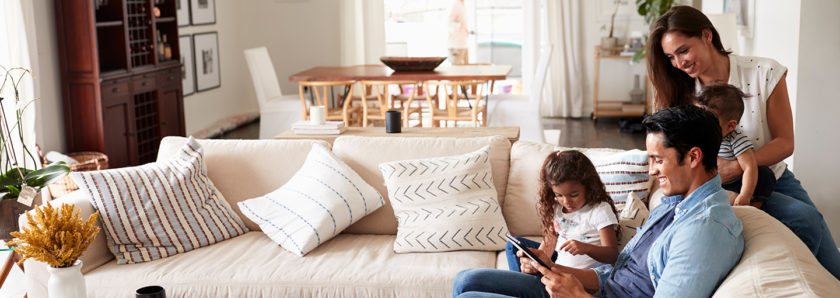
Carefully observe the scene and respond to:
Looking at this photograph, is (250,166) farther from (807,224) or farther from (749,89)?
(807,224)

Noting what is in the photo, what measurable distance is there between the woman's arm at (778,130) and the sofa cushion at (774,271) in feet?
1.73

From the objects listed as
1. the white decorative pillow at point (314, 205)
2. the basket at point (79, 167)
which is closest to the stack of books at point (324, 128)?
the white decorative pillow at point (314, 205)

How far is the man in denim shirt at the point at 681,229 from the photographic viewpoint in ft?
5.62

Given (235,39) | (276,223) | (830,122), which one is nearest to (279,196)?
(276,223)

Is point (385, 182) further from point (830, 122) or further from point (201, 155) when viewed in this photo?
point (830, 122)

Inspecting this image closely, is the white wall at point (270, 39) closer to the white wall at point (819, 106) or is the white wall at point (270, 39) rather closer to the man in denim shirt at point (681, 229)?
the white wall at point (819, 106)

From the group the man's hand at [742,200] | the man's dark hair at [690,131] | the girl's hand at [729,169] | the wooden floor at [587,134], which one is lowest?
the wooden floor at [587,134]

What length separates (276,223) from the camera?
313 cm

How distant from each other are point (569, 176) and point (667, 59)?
1.54ft

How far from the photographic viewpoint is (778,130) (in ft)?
7.87

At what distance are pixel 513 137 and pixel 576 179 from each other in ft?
5.83

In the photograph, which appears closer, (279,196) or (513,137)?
(279,196)

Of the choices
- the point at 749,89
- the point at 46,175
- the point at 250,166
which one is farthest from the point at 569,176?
the point at 46,175

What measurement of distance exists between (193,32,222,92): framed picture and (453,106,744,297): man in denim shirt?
626cm
